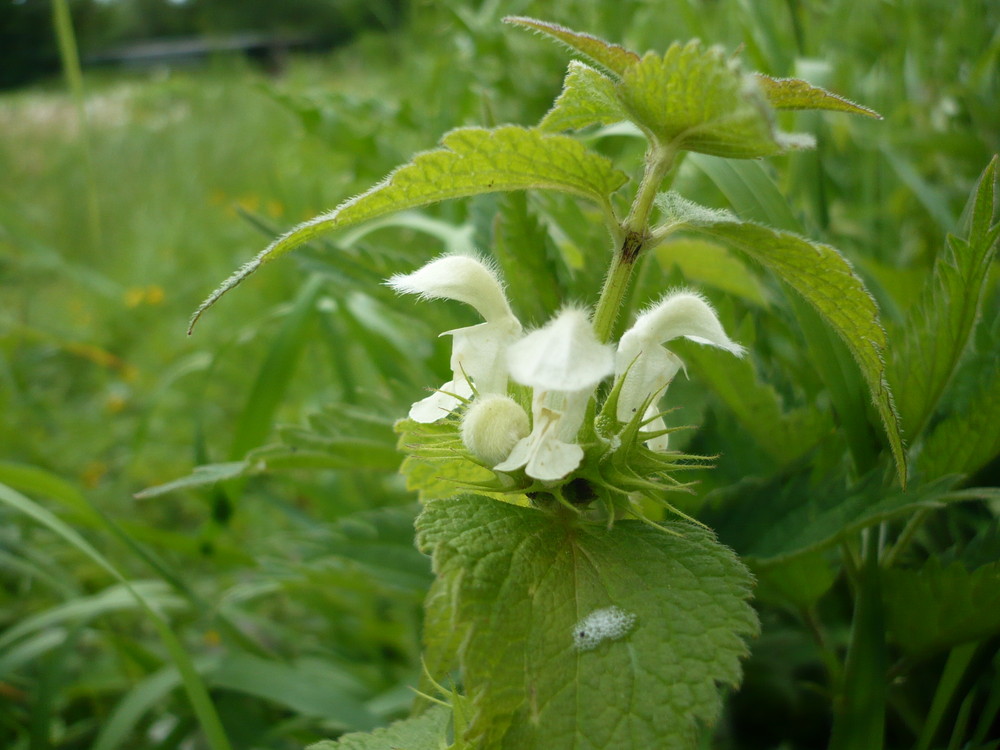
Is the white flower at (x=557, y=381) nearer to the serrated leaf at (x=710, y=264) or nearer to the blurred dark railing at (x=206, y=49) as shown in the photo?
the serrated leaf at (x=710, y=264)

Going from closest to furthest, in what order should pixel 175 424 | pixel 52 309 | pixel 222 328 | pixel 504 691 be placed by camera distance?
pixel 504 691 < pixel 175 424 < pixel 222 328 < pixel 52 309

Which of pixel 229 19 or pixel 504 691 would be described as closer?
pixel 504 691

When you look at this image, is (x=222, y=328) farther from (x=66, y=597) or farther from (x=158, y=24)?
(x=158, y=24)

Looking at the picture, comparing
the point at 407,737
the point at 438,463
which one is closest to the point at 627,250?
the point at 438,463

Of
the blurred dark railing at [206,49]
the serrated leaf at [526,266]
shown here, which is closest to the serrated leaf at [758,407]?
the serrated leaf at [526,266]

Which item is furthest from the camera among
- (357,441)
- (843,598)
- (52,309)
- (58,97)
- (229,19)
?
(229,19)

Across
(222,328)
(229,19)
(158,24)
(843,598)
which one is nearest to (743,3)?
(843,598)

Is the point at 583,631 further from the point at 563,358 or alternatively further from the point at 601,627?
the point at 563,358
